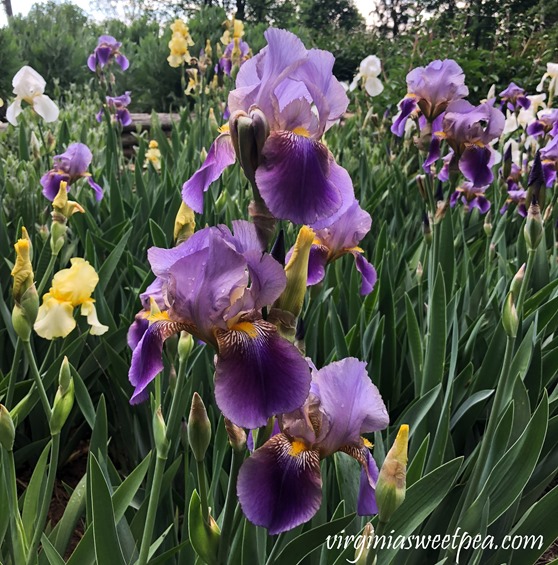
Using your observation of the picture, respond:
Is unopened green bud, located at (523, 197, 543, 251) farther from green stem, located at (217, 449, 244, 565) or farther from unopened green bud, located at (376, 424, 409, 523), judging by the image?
green stem, located at (217, 449, 244, 565)

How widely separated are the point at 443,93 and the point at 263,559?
65.5 inches

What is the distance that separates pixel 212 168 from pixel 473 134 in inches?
57.2

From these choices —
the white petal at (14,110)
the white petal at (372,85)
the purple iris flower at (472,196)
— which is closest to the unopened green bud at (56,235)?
the white petal at (14,110)

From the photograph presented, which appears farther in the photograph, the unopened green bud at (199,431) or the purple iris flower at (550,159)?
the purple iris flower at (550,159)

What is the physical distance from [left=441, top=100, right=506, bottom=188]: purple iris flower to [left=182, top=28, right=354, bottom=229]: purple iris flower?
1338 mm

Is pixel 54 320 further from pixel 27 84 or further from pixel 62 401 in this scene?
pixel 27 84

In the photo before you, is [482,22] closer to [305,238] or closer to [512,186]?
[512,186]

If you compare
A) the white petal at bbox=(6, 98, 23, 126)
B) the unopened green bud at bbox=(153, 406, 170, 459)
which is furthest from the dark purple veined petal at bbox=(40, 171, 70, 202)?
the unopened green bud at bbox=(153, 406, 170, 459)

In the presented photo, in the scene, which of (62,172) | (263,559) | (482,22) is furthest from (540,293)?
(482,22)

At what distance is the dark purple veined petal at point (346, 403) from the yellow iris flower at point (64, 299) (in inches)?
29.7

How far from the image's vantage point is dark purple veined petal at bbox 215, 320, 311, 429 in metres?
0.64

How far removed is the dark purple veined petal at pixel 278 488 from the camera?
69 centimetres

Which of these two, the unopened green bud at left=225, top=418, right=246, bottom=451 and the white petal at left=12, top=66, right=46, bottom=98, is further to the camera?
the white petal at left=12, top=66, right=46, bottom=98

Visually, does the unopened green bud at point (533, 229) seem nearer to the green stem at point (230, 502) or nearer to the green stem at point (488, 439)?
the green stem at point (488, 439)
